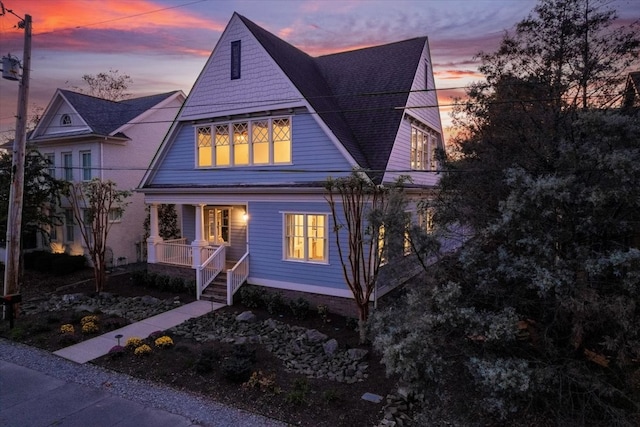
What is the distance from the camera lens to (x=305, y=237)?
12609 millimetres

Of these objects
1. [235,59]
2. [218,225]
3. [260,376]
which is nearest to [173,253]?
[218,225]

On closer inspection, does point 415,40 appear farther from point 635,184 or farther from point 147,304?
point 147,304

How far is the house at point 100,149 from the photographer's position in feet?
62.0

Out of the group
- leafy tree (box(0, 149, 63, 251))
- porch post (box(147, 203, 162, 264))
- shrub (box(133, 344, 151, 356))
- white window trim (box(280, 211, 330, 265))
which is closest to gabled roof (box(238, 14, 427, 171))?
white window trim (box(280, 211, 330, 265))

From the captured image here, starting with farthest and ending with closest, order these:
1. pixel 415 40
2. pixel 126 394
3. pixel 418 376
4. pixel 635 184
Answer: pixel 415 40, pixel 126 394, pixel 418 376, pixel 635 184

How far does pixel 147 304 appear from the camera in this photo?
13.3m

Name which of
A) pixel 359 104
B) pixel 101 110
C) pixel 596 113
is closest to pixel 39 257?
pixel 101 110

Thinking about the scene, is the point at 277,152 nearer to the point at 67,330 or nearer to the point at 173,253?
the point at 173,253

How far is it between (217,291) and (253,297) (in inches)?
69.2

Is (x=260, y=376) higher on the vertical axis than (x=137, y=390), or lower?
higher

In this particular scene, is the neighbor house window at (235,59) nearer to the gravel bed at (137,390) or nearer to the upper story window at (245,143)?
the upper story window at (245,143)

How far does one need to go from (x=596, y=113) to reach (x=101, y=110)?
22258 mm

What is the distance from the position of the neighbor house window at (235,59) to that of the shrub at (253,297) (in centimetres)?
743

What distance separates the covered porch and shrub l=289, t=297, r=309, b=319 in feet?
8.29
